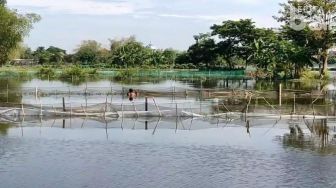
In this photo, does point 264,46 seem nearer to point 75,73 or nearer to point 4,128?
point 75,73

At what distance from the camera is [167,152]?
775 inches

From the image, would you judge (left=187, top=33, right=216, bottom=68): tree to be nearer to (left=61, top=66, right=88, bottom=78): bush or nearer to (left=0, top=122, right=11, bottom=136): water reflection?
(left=61, top=66, right=88, bottom=78): bush

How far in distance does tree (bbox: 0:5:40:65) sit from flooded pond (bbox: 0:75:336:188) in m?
40.6

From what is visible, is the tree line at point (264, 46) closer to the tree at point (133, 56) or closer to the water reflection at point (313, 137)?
the tree at point (133, 56)

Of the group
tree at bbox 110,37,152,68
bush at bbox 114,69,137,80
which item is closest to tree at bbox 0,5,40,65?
bush at bbox 114,69,137,80

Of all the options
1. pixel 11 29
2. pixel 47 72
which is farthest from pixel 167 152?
pixel 47 72

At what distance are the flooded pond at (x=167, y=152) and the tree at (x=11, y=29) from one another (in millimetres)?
40557

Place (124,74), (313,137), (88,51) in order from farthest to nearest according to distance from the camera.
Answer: (88,51) < (124,74) < (313,137)

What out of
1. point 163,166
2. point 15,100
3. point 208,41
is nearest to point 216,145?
point 163,166

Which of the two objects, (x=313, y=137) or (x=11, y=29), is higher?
(x=11, y=29)

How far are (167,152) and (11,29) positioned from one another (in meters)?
50.7

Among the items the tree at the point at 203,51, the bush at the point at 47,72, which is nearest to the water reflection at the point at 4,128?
the bush at the point at 47,72

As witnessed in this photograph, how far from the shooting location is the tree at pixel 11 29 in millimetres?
65000

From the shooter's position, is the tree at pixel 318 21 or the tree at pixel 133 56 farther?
the tree at pixel 133 56
